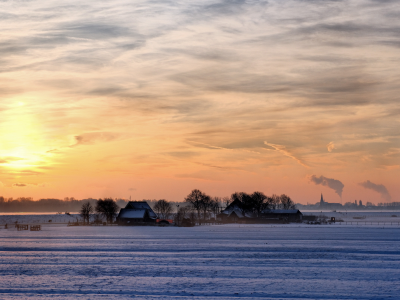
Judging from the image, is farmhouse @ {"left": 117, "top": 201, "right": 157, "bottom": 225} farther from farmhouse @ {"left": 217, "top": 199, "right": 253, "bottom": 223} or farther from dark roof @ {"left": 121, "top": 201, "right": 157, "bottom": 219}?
farmhouse @ {"left": 217, "top": 199, "right": 253, "bottom": 223}

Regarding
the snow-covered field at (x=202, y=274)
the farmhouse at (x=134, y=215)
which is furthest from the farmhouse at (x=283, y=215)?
the snow-covered field at (x=202, y=274)

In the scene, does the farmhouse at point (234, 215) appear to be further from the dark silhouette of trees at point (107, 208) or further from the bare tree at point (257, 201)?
the dark silhouette of trees at point (107, 208)

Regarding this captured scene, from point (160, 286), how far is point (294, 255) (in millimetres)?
19461

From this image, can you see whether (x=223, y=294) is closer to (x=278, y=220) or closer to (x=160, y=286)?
(x=160, y=286)

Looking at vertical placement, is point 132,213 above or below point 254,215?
above

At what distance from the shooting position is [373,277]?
2922 cm

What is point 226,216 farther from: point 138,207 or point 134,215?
point 134,215

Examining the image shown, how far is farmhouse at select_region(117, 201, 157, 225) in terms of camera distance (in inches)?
5758

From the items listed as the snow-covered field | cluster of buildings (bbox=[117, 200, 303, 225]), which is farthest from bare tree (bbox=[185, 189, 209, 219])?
the snow-covered field

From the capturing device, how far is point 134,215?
14812cm

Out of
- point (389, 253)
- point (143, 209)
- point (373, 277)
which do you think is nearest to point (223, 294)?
point (373, 277)

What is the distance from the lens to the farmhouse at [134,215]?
480 feet

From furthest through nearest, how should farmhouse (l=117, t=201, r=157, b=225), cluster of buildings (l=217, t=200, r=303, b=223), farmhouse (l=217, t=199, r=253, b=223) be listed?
farmhouse (l=217, t=199, r=253, b=223) < cluster of buildings (l=217, t=200, r=303, b=223) < farmhouse (l=117, t=201, r=157, b=225)

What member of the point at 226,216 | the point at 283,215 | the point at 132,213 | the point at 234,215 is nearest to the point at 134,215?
the point at 132,213
